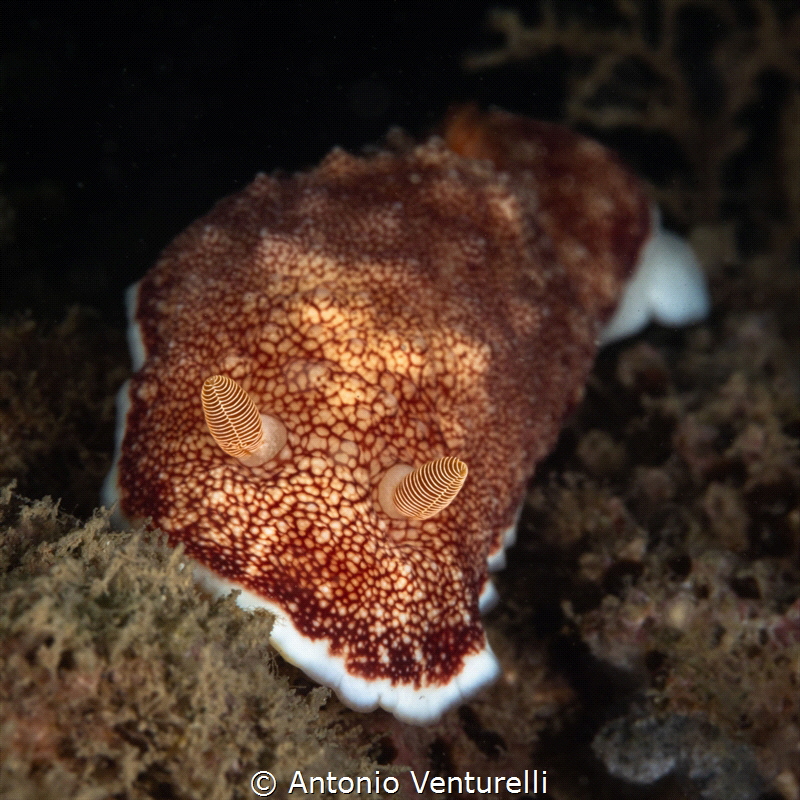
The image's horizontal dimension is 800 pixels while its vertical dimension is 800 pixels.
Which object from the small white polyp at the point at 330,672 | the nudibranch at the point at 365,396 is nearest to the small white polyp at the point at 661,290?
the nudibranch at the point at 365,396

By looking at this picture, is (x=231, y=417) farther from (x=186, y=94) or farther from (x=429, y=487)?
(x=186, y=94)

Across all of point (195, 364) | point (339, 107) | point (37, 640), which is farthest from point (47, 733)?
point (339, 107)

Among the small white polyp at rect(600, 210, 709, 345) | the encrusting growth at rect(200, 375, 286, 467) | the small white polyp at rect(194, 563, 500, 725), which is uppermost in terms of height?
the encrusting growth at rect(200, 375, 286, 467)

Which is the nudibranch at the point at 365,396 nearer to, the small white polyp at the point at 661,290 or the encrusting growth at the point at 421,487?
the encrusting growth at the point at 421,487

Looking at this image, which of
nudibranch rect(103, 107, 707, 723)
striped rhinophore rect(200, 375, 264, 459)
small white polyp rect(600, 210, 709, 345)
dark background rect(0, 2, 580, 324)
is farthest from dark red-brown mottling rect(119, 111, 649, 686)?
dark background rect(0, 2, 580, 324)

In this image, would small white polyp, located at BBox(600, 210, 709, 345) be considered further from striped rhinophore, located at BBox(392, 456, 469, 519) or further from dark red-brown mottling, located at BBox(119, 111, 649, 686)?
striped rhinophore, located at BBox(392, 456, 469, 519)

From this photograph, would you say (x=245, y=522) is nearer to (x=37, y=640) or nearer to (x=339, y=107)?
(x=37, y=640)

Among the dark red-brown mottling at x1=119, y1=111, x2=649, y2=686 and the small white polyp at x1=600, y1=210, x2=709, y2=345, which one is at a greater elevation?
the dark red-brown mottling at x1=119, y1=111, x2=649, y2=686
